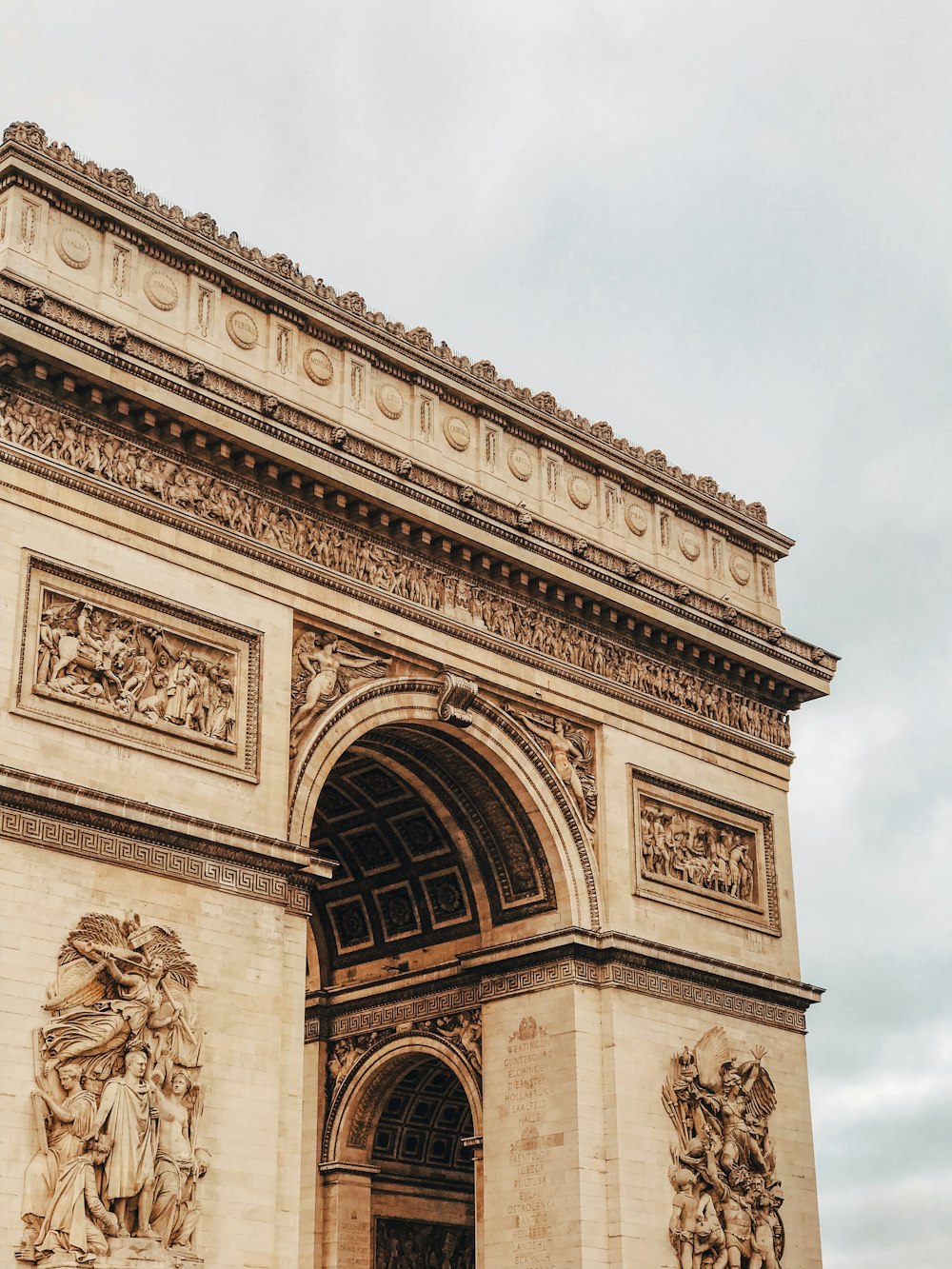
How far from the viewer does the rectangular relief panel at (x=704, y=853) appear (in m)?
29.3

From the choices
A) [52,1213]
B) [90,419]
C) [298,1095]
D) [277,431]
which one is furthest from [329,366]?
[52,1213]

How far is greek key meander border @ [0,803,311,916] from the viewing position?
21.2 metres

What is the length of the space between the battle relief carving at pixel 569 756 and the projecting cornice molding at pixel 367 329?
4.73 metres

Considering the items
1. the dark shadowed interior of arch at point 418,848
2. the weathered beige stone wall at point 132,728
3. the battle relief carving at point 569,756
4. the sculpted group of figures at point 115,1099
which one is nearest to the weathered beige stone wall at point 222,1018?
the sculpted group of figures at point 115,1099

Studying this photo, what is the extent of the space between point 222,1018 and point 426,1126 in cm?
949

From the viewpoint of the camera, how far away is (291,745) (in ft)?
81.0

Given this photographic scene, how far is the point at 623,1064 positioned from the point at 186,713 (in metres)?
8.50

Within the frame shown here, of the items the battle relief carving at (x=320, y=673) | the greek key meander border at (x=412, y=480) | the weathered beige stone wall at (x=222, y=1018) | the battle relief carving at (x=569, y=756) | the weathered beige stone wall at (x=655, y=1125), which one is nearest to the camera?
the weathered beige stone wall at (x=222, y=1018)

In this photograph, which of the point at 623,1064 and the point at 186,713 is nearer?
the point at 186,713

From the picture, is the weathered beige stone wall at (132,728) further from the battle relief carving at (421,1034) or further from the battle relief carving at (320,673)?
the battle relief carving at (421,1034)

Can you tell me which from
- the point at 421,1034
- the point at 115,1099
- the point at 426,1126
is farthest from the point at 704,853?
the point at 115,1099

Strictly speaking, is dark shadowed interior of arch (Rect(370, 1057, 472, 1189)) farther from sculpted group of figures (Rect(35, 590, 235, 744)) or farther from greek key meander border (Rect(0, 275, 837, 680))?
sculpted group of figures (Rect(35, 590, 235, 744))

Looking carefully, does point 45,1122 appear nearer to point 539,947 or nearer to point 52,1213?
point 52,1213

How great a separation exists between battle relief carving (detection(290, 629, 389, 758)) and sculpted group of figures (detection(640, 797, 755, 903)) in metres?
5.68
